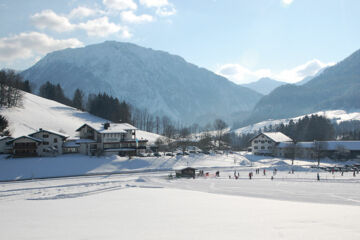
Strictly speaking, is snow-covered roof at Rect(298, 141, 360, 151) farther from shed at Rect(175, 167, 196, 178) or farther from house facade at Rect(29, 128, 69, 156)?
house facade at Rect(29, 128, 69, 156)

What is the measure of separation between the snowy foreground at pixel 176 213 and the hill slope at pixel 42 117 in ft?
158

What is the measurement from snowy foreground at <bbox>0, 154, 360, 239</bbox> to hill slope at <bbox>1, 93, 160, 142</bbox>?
48.1 meters

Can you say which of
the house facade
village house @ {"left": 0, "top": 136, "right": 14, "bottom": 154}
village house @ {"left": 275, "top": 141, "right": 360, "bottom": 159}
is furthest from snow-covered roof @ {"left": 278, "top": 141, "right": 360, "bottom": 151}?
village house @ {"left": 0, "top": 136, "right": 14, "bottom": 154}

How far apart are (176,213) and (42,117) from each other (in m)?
87.0

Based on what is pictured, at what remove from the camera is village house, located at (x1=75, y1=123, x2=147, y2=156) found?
6870 centimetres

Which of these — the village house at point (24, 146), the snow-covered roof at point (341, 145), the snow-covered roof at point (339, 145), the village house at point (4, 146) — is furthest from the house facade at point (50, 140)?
the snow-covered roof at point (341, 145)

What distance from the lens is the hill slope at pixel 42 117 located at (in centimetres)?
8297

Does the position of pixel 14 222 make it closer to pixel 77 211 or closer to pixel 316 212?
pixel 77 211

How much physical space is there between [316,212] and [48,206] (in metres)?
24.1

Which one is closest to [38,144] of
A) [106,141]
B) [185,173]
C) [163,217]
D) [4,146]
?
[4,146]

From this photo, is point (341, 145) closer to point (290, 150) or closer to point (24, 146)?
point (290, 150)

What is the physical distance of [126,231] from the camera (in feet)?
56.6

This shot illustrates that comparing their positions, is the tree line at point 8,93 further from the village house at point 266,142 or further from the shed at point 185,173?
the village house at point 266,142

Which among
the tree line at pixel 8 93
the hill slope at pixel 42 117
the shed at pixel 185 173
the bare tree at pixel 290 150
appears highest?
the tree line at pixel 8 93
